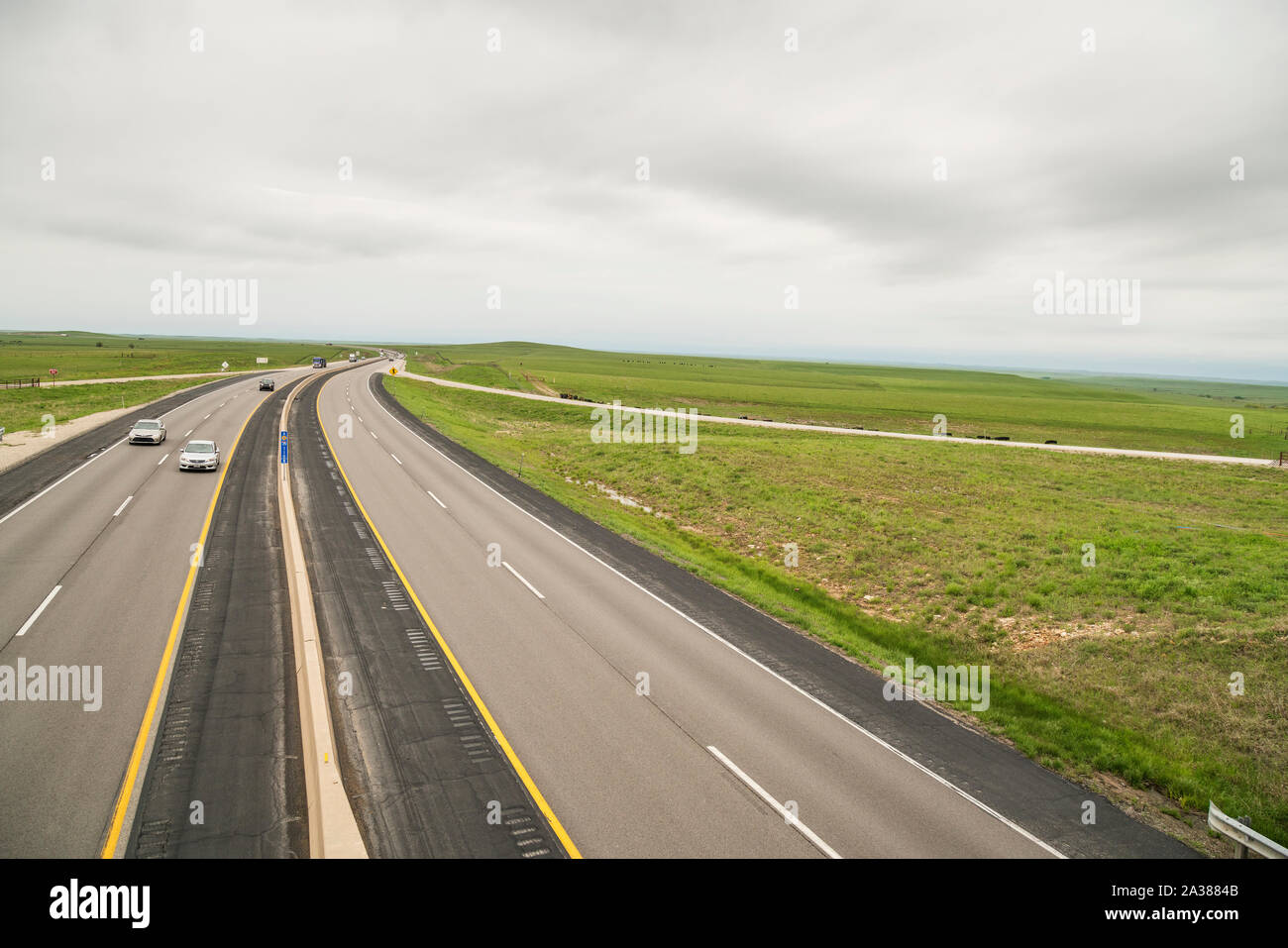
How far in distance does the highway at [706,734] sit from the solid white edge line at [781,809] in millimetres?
38

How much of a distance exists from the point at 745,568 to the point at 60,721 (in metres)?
17.0

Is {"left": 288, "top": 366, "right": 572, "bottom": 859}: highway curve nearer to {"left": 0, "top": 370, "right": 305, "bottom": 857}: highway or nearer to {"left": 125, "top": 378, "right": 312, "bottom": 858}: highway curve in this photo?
{"left": 125, "top": 378, "right": 312, "bottom": 858}: highway curve

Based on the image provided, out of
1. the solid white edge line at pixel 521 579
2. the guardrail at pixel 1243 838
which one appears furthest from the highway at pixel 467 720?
the guardrail at pixel 1243 838

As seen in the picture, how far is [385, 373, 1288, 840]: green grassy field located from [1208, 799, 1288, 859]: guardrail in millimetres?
701

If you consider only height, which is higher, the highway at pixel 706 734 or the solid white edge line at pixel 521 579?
the solid white edge line at pixel 521 579

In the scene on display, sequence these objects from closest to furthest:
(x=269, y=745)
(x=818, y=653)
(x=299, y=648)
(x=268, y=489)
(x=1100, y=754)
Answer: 1. (x=269, y=745)
2. (x=1100, y=754)
3. (x=299, y=648)
4. (x=818, y=653)
5. (x=268, y=489)

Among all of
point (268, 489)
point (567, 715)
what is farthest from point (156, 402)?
point (567, 715)

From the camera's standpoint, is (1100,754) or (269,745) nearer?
(269,745)

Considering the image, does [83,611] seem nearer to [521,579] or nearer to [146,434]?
[521,579]

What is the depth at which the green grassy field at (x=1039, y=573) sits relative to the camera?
11.9m

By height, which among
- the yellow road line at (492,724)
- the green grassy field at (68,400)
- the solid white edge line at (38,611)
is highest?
the green grassy field at (68,400)

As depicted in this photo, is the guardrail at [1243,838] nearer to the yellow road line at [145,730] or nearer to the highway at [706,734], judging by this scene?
the highway at [706,734]

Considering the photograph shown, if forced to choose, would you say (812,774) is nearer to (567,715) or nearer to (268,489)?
(567,715)
